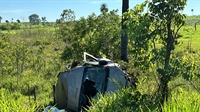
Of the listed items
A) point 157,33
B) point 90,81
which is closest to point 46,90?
Result: point 90,81

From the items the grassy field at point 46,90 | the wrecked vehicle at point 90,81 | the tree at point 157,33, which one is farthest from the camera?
the wrecked vehicle at point 90,81

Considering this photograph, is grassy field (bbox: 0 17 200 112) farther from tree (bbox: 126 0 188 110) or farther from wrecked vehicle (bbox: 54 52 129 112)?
wrecked vehicle (bbox: 54 52 129 112)

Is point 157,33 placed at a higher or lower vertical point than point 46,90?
higher

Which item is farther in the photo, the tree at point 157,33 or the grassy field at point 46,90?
the tree at point 157,33

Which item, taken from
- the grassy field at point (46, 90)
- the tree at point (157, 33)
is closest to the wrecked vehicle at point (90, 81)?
the grassy field at point (46, 90)

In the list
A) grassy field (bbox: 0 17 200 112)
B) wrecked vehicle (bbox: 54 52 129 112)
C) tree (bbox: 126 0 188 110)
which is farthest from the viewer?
wrecked vehicle (bbox: 54 52 129 112)

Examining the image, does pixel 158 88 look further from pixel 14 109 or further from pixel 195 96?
pixel 14 109

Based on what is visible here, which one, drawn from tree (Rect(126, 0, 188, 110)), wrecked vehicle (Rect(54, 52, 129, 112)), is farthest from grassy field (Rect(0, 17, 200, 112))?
wrecked vehicle (Rect(54, 52, 129, 112))

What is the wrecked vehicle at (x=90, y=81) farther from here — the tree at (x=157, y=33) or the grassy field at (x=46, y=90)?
the tree at (x=157, y=33)

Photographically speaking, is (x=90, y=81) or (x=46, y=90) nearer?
(x=90, y=81)

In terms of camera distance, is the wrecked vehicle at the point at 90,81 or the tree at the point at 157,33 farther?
the wrecked vehicle at the point at 90,81

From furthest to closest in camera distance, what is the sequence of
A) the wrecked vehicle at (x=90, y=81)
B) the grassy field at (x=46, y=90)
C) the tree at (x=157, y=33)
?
the wrecked vehicle at (x=90, y=81)
the tree at (x=157, y=33)
the grassy field at (x=46, y=90)

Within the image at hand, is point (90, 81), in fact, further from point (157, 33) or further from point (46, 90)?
point (46, 90)

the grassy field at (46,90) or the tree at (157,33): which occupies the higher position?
the tree at (157,33)
